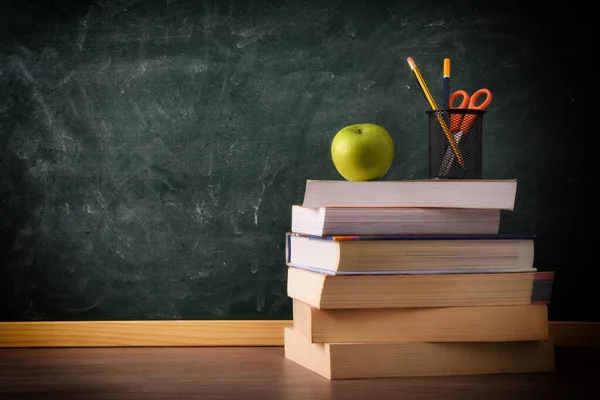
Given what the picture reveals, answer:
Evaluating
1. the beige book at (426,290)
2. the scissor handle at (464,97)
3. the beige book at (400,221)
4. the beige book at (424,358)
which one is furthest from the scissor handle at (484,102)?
the beige book at (424,358)

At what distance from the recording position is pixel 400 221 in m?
1.56

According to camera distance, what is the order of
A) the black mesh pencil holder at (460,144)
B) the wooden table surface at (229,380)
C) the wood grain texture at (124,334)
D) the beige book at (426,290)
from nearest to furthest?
the wooden table surface at (229,380) < the beige book at (426,290) < the black mesh pencil holder at (460,144) < the wood grain texture at (124,334)

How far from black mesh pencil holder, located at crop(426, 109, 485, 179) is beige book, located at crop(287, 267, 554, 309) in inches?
9.5

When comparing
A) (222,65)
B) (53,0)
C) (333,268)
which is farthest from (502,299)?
(53,0)

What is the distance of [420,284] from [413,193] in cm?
17

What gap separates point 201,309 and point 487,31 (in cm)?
94

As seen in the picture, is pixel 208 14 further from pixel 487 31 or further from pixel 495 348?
pixel 495 348

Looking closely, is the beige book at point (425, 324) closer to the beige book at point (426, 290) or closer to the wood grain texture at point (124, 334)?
the beige book at point (426, 290)

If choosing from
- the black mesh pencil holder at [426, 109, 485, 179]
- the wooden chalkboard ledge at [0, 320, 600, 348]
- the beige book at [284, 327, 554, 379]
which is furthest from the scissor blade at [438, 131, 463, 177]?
the wooden chalkboard ledge at [0, 320, 600, 348]

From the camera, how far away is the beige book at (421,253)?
152 cm

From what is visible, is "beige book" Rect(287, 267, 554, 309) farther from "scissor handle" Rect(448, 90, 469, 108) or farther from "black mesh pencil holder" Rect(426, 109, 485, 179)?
"scissor handle" Rect(448, 90, 469, 108)

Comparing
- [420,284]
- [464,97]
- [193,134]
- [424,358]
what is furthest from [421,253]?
[193,134]

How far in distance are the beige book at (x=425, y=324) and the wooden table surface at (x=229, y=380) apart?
8cm

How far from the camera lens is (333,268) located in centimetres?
153
